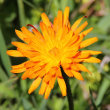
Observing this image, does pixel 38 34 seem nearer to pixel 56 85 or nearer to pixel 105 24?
pixel 56 85

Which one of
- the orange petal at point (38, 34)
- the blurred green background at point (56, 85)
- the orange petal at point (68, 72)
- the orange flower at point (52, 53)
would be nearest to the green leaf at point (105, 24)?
the blurred green background at point (56, 85)

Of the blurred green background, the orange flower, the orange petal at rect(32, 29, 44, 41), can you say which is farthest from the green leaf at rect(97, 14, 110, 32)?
the orange petal at rect(32, 29, 44, 41)

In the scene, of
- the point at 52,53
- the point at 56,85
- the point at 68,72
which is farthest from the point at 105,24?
the point at 68,72

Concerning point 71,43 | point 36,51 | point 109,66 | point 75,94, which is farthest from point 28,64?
point 109,66

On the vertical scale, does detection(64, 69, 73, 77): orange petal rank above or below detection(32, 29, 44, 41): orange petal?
below

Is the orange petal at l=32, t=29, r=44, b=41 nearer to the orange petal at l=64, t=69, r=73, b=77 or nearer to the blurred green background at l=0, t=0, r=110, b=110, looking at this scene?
the orange petal at l=64, t=69, r=73, b=77

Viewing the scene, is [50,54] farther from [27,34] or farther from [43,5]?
[43,5]

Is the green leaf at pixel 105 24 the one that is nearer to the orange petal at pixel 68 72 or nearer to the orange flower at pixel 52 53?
the orange flower at pixel 52 53
